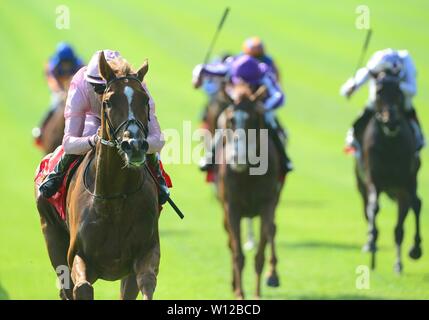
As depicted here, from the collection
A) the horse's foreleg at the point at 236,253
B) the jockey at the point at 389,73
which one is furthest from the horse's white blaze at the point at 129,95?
the jockey at the point at 389,73

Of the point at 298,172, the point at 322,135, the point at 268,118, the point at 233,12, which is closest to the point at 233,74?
→ the point at 268,118

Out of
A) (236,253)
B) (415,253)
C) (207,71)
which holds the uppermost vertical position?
(207,71)

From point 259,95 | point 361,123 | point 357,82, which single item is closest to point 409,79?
point 357,82

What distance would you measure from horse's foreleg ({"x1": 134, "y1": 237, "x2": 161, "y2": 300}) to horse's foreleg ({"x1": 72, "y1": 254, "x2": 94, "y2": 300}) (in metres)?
0.30

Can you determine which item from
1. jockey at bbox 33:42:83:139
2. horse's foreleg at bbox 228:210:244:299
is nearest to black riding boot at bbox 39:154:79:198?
horse's foreleg at bbox 228:210:244:299

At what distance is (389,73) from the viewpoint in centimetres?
1298

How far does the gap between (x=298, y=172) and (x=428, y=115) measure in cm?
541

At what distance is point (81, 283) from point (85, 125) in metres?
1.06

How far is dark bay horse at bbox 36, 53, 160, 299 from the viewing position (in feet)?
23.6

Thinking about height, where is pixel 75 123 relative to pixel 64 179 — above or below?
above

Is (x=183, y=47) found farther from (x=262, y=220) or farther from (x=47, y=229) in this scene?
(x=47, y=229)

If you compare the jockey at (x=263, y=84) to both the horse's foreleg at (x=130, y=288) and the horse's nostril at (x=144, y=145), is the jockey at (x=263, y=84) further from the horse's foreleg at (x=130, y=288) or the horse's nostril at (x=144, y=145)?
the horse's nostril at (x=144, y=145)

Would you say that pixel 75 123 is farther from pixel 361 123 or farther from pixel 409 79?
pixel 361 123

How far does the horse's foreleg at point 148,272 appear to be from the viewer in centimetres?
738
